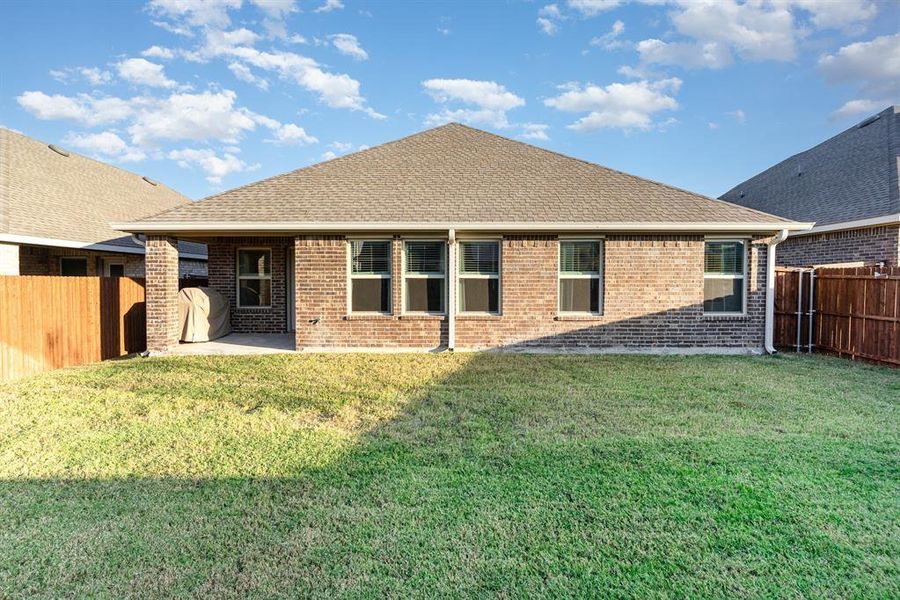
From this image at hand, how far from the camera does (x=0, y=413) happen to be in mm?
5633

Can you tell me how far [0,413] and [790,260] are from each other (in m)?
16.9

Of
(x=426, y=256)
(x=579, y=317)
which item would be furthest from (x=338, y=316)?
(x=579, y=317)

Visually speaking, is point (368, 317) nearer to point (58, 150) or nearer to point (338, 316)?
point (338, 316)

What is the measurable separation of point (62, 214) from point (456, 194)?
11000 millimetres

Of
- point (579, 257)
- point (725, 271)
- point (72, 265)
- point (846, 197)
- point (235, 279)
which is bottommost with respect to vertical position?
point (235, 279)

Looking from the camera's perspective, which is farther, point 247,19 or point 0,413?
point 247,19

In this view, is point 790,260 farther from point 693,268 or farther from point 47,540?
point 47,540

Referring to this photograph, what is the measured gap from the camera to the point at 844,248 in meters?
11.5

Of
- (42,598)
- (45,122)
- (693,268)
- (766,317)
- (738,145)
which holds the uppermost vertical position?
(45,122)

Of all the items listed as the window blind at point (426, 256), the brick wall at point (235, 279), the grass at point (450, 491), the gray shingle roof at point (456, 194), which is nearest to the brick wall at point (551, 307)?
the window blind at point (426, 256)

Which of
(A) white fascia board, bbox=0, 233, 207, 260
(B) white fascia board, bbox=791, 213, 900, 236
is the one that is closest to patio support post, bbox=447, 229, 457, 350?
(B) white fascia board, bbox=791, 213, 900, 236

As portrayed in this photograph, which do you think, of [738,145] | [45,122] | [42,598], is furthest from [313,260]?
[45,122]

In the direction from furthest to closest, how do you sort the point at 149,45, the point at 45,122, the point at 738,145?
the point at 45,122, the point at 738,145, the point at 149,45

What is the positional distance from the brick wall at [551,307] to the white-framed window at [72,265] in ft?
28.7
